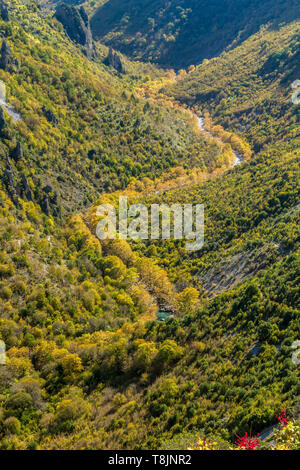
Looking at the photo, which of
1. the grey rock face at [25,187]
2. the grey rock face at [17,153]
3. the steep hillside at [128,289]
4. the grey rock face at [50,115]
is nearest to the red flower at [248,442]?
the steep hillside at [128,289]

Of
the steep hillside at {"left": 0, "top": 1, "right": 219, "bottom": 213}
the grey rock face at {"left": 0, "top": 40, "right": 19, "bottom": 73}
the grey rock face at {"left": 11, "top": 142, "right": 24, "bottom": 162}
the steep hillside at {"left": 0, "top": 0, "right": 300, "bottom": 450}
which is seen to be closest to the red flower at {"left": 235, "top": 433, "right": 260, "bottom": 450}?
the steep hillside at {"left": 0, "top": 0, "right": 300, "bottom": 450}

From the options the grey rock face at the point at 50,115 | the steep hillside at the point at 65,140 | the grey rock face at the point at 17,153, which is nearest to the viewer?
the grey rock face at the point at 17,153

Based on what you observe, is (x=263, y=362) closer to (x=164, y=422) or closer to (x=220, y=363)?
(x=220, y=363)

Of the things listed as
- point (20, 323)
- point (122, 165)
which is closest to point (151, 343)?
point (20, 323)

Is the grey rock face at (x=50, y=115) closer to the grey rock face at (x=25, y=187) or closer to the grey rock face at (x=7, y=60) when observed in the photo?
the grey rock face at (x=7, y=60)

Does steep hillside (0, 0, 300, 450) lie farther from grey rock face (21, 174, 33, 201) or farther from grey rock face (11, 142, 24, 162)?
grey rock face (21, 174, 33, 201)

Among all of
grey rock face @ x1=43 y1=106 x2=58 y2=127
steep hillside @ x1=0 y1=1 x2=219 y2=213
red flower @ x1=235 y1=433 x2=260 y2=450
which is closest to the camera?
red flower @ x1=235 y1=433 x2=260 y2=450

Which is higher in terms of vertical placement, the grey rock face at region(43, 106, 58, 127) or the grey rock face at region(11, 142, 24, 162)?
the grey rock face at region(43, 106, 58, 127)

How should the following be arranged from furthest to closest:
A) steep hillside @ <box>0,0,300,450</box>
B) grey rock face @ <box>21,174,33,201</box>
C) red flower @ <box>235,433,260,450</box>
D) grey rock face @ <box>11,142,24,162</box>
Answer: grey rock face @ <box>11,142,24,162</box>
grey rock face @ <box>21,174,33,201</box>
steep hillside @ <box>0,0,300,450</box>
red flower @ <box>235,433,260,450</box>

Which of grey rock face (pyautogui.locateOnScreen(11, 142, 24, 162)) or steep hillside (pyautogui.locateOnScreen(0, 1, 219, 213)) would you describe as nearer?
grey rock face (pyautogui.locateOnScreen(11, 142, 24, 162))
